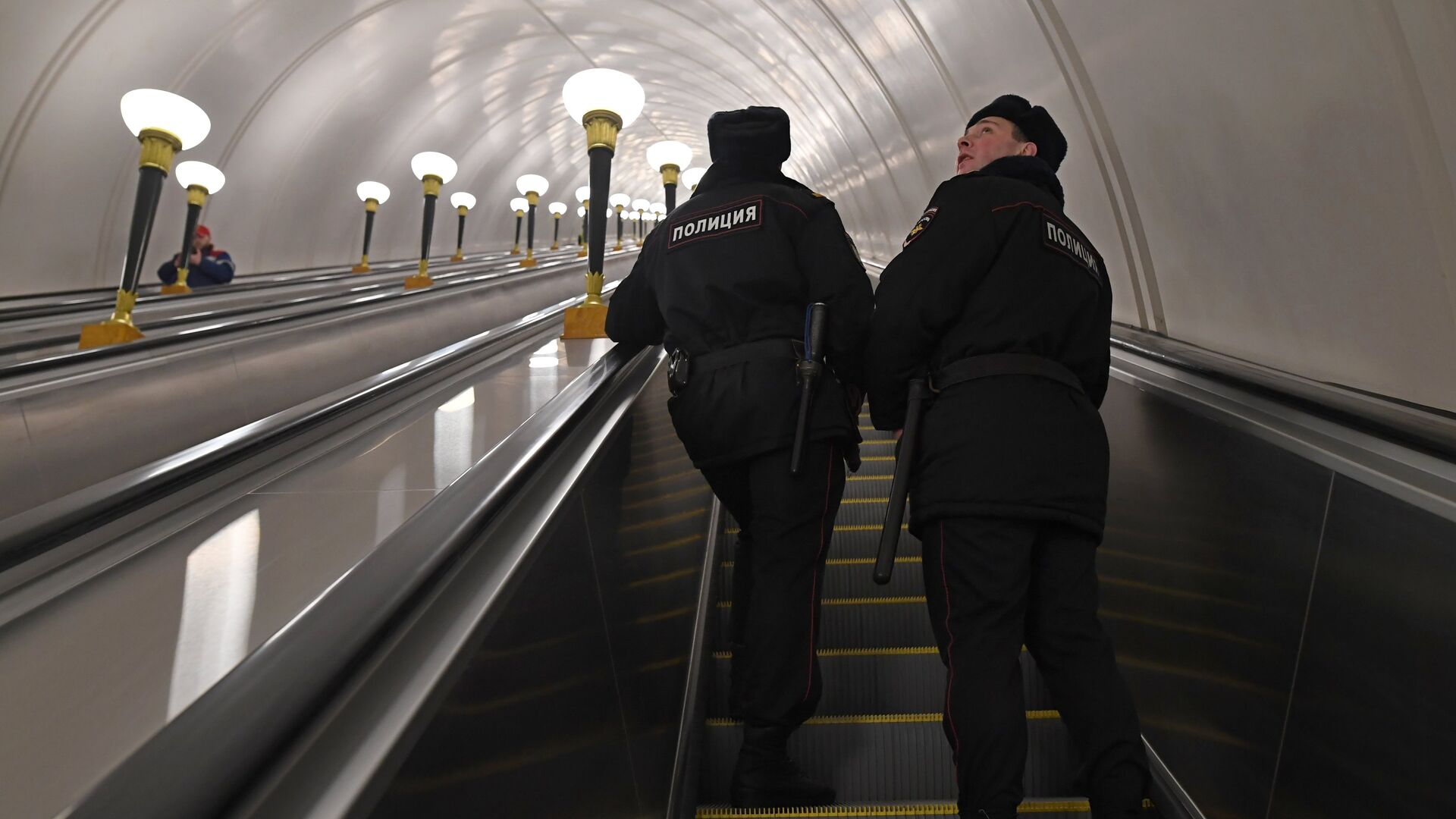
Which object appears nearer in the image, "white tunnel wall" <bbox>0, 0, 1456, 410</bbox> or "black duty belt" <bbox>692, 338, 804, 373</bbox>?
"white tunnel wall" <bbox>0, 0, 1456, 410</bbox>

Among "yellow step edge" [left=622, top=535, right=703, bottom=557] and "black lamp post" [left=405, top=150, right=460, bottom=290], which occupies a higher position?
"black lamp post" [left=405, top=150, right=460, bottom=290]

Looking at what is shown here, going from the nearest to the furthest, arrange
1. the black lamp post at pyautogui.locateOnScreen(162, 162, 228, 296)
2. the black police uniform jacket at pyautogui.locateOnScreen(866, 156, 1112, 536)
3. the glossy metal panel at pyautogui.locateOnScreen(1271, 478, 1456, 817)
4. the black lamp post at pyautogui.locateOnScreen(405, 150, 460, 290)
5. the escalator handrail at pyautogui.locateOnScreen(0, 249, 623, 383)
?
1. the glossy metal panel at pyautogui.locateOnScreen(1271, 478, 1456, 817)
2. the black police uniform jacket at pyautogui.locateOnScreen(866, 156, 1112, 536)
3. the escalator handrail at pyautogui.locateOnScreen(0, 249, 623, 383)
4. the black lamp post at pyautogui.locateOnScreen(162, 162, 228, 296)
5. the black lamp post at pyautogui.locateOnScreen(405, 150, 460, 290)


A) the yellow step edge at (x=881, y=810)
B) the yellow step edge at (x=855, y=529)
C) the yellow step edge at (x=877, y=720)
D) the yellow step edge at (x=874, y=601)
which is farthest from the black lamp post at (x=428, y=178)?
the yellow step edge at (x=881, y=810)

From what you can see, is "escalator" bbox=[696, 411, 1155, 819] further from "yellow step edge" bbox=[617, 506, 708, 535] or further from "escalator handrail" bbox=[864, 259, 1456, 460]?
"escalator handrail" bbox=[864, 259, 1456, 460]

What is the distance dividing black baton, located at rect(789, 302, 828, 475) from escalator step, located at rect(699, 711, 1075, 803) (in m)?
0.87

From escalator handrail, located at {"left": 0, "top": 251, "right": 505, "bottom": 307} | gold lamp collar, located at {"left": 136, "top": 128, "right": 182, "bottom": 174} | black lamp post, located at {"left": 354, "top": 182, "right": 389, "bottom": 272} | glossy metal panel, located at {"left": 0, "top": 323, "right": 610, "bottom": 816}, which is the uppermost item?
black lamp post, located at {"left": 354, "top": 182, "right": 389, "bottom": 272}

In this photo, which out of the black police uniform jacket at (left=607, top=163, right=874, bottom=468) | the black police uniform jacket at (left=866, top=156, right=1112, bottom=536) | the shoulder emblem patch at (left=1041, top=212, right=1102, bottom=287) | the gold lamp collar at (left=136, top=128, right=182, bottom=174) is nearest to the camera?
the black police uniform jacket at (left=866, top=156, right=1112, bottom=536)

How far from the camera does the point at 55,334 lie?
Answer: 5590 mm

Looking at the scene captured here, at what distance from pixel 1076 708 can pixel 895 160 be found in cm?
914

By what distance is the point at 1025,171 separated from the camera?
225cm

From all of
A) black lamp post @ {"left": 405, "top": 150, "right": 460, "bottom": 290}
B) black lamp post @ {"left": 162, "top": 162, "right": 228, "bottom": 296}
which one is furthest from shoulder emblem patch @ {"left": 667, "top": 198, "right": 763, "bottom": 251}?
black lamp post @ {"left": 405, "top": 150, "right": 460, "bottom": 290}

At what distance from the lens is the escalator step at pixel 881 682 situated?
9.55 ft

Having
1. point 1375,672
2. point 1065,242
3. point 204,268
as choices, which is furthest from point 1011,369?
point 204,268

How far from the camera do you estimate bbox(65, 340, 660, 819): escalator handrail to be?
2.30ft
